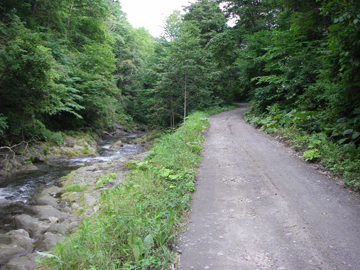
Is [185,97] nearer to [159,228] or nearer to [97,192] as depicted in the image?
[97,192]

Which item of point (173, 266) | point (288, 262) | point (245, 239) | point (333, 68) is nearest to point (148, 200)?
point (173, 266)

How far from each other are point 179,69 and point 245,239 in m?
13.9

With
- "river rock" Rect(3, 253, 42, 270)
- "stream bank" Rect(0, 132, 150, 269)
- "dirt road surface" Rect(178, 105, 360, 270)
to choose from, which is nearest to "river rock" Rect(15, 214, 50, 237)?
"stream bank" Rect(0, 132, 150, 269)

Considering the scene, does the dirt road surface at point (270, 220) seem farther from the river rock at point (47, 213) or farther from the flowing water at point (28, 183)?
the flowing water at point (28, 183)

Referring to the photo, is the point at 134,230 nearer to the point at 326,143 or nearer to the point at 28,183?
the point at 326,143

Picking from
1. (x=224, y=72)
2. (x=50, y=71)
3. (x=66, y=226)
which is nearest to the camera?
(x=66, y=226)

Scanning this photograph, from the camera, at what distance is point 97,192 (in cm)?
681

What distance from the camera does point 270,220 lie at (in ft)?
11.6

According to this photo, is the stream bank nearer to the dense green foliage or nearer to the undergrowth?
the dense green foliage

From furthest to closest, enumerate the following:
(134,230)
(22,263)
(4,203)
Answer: (4,203) < (22,263) < (134,230)

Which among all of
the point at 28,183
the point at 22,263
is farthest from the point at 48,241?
the point at 28,183

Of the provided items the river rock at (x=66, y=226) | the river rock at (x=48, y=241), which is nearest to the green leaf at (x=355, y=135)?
the river rock at (x=66, y=226)

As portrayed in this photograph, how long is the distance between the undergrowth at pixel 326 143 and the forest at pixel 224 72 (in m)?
0.03

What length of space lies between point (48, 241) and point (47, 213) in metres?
1.50
